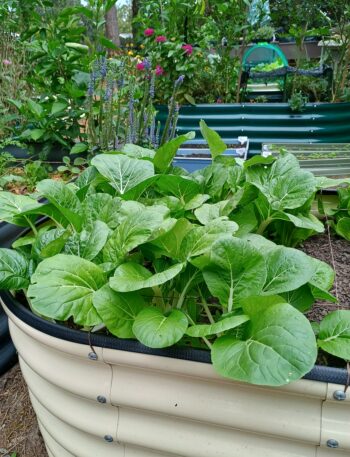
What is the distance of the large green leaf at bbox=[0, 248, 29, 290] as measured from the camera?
0.95 metres

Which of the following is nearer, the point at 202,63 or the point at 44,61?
the point at 44,61

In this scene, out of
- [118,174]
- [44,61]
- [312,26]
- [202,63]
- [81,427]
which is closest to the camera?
[81,427]

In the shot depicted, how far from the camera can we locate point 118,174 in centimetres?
116

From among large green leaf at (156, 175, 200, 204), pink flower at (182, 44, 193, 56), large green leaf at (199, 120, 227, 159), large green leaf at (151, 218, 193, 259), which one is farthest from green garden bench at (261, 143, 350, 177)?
large green leaf at (151, 218, 193, 259)

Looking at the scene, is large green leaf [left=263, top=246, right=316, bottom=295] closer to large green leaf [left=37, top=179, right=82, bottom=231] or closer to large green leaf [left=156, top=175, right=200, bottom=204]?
large green leaf [left=156, top=175, right=200, bottom=204]

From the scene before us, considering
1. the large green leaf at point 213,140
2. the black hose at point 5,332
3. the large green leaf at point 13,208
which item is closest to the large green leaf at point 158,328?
the large green leaf at point 13,208

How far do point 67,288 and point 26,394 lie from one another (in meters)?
1.02

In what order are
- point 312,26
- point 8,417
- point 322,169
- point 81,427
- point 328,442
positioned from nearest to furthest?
point 328,442
point 81,427
point 8,417
point 322,169
point 312,26

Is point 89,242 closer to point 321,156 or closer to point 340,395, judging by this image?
point 340,395

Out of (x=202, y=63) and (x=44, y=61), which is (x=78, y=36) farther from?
(x=202, y=63)

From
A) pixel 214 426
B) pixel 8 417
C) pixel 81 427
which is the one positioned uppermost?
pixel 214 426

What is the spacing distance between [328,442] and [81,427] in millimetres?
499

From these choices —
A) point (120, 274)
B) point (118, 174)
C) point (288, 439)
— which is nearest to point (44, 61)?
point (118, 174)

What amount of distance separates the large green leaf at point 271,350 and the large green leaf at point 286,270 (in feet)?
0.24
